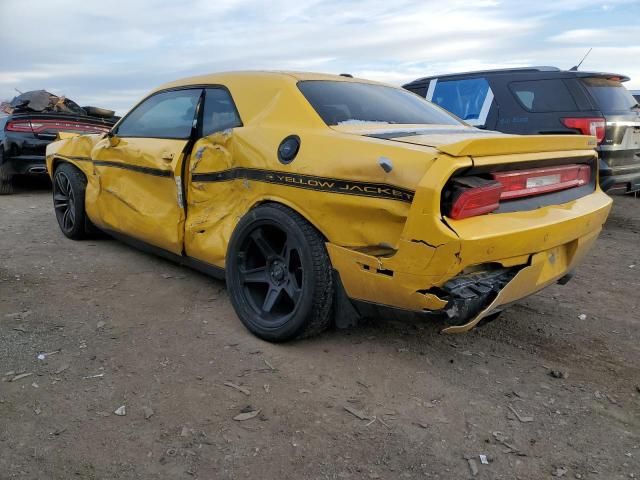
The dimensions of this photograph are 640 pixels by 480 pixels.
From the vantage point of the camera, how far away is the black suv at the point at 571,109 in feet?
20.0

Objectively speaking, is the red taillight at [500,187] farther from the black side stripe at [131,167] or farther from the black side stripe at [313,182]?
the black side stripe at [131,167]

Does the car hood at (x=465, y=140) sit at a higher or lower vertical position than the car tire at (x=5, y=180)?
higher

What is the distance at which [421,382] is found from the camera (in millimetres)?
2750

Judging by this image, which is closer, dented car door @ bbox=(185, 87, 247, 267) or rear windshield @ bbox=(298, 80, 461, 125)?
rear windshield @ bbox=(298, 80, 461, 125)

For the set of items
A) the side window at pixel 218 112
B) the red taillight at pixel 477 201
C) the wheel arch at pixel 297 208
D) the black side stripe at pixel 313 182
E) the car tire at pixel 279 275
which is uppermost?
the side window at pixel 218 112

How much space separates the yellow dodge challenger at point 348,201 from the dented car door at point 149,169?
0.05 ft

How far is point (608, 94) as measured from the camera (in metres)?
6.29

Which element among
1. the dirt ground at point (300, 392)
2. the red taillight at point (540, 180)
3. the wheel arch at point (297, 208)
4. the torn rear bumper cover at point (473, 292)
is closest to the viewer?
the dirt ground at point (300, 392)

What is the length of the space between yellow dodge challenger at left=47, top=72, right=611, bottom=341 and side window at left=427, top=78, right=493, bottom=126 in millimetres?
3347

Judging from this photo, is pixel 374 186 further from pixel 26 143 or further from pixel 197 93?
pixel 26 143

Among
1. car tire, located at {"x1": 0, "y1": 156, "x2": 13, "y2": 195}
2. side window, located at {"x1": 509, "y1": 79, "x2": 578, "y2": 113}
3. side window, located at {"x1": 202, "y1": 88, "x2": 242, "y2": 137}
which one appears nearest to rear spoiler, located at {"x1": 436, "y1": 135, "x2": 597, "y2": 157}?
side window, located at {"x1": 202, "y1": 88, "x2": 242, "y2": 137}

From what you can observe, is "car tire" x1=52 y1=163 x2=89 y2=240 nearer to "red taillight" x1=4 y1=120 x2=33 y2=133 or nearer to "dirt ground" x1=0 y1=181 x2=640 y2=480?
"dirt ground" x1=0 y1=181 x2=640 y2=480

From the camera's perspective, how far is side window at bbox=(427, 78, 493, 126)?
6973 mm

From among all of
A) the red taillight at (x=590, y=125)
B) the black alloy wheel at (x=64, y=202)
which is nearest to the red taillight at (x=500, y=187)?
the red taillight at (x=590, y=125)
